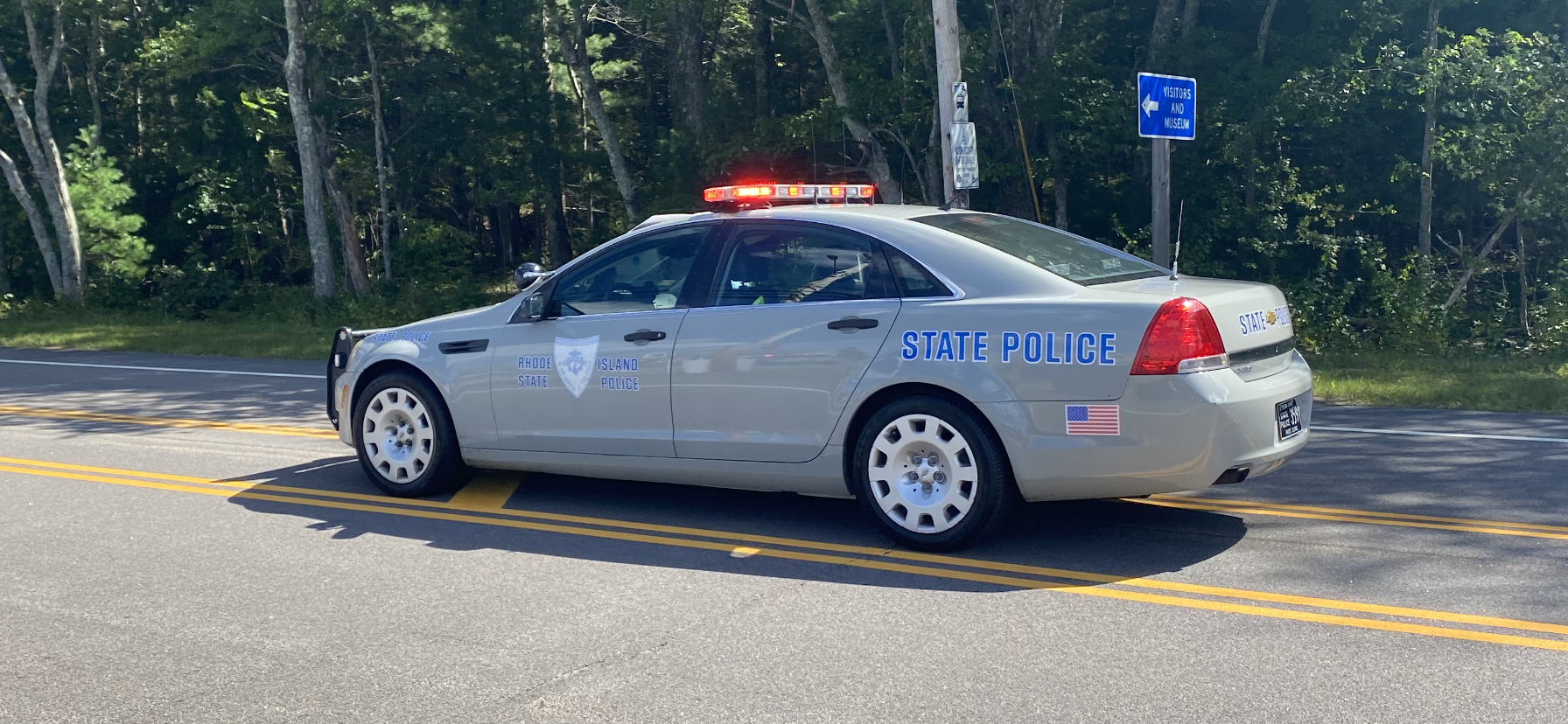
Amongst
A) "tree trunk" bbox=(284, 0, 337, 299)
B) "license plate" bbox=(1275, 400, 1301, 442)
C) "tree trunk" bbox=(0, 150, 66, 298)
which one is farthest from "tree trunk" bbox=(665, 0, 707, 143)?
"license plate" bbox=(1275, 400, 1301, 442)

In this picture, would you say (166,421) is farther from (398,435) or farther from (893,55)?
(893,55)

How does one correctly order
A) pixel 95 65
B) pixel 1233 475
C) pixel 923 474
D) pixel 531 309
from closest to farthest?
pixel 1233 475 < pixel 923 474 < pixel 531 309 < pixel 95 65

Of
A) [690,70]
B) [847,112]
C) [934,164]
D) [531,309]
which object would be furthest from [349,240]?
[531,309]


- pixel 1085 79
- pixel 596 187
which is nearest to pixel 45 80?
pixel 596 187

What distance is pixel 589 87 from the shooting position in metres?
27.1

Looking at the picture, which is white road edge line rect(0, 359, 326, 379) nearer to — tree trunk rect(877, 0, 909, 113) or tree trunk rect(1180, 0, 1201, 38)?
tree trunk rect(877, 0, 909, 113)

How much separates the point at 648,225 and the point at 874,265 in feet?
4.41

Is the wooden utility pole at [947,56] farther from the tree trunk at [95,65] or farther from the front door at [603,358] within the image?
the tree trunk at [95,65]

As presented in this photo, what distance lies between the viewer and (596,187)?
1362 inches

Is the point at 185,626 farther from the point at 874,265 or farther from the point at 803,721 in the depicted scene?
the point at 874,265

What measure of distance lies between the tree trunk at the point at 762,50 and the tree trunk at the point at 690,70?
1.92 metres

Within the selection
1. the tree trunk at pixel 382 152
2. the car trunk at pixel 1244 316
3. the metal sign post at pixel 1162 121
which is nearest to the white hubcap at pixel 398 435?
the car trunk at pixel 1244 316

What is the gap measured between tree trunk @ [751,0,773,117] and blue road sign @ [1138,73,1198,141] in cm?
→ 1953

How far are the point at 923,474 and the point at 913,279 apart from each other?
2.91ft
